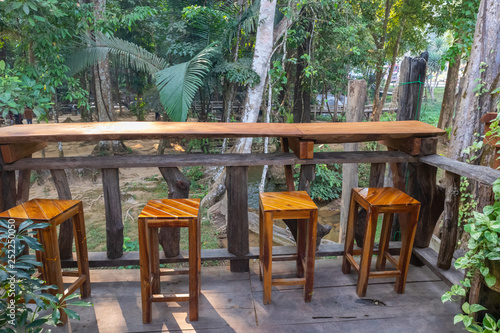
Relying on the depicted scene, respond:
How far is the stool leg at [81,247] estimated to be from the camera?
1.90 metres

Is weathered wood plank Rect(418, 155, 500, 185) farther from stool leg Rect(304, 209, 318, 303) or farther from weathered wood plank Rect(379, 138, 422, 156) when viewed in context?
stool leg Rect(304, 209, 318, 303)

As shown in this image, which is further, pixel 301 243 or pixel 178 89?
pixel 178 89

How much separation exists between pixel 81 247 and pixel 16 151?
698 mm

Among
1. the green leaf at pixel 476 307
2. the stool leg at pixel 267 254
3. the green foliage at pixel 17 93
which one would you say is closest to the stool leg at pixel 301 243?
the stool leg at pixel 267 254

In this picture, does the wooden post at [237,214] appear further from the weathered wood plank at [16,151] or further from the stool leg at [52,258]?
the weathered wood plank at [16,151]

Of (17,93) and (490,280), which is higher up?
(17,93)

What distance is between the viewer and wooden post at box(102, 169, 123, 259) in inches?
83.4

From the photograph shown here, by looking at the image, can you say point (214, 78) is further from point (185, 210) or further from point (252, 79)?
point (185, 210)

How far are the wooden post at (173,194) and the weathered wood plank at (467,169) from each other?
151 centimetres

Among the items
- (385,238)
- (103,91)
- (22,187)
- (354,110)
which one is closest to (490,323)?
(385,238)

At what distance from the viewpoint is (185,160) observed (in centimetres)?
209

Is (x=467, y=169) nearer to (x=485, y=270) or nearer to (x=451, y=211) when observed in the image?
(x=451, y=211)

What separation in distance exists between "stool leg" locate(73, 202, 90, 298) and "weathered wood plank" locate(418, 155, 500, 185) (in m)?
2.04

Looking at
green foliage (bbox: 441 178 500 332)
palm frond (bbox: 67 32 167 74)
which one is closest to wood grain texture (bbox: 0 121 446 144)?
green foliage (bbox: 441 178 500 332)
